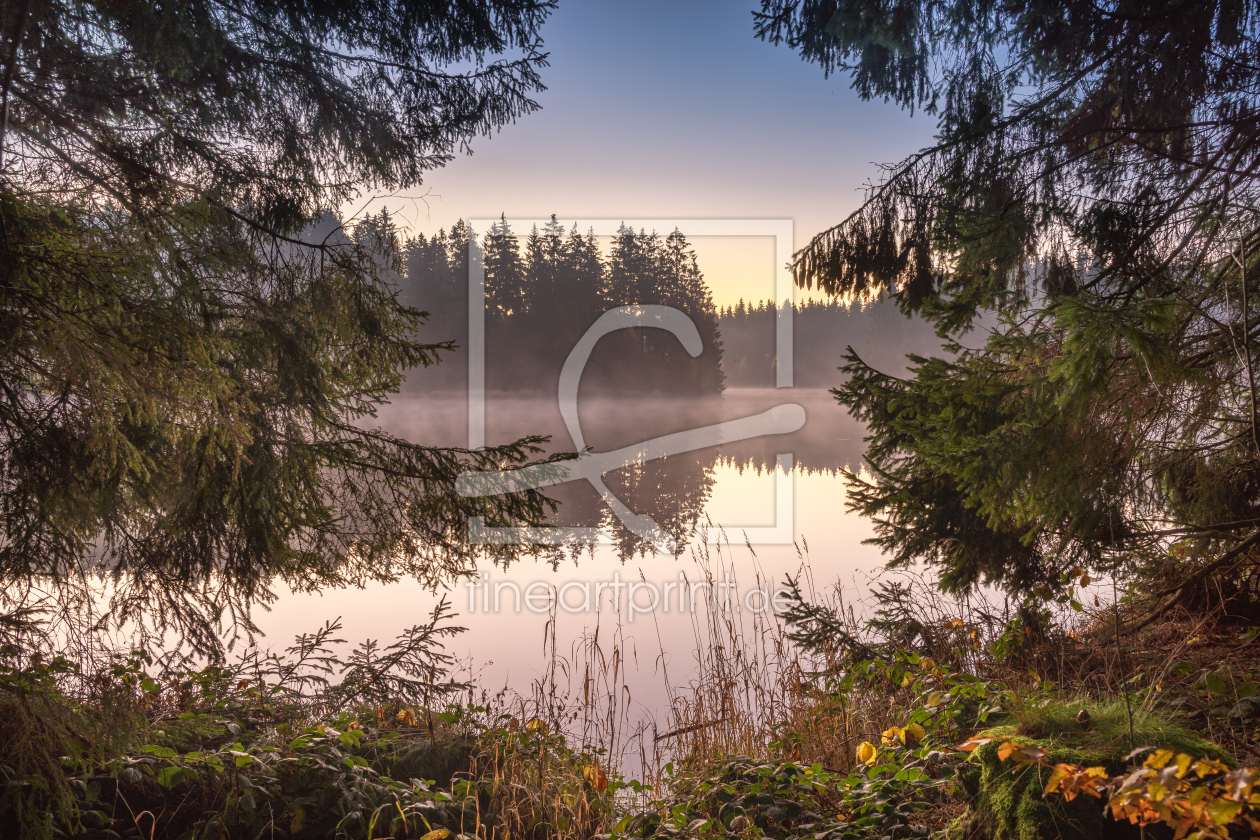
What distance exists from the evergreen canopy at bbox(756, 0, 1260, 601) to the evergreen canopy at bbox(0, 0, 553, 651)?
105 inches

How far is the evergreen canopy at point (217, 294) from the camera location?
280cm

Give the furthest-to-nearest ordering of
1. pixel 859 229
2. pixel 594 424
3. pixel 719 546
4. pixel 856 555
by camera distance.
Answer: pixel 594 424 → pixel 856 555 → pixel 719 546 → pixel 859 229

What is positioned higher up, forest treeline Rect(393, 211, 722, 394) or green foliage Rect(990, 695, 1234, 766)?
forest treeline Rect(393, 211, 722, 394)

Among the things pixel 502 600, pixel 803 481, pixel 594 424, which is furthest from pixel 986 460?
pixel 594 424

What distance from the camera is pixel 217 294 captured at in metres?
4.38

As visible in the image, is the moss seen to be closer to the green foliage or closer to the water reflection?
the green foliage

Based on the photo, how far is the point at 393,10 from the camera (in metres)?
4.58

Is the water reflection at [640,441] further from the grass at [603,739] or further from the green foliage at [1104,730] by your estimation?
the green foliage at [1104,730]

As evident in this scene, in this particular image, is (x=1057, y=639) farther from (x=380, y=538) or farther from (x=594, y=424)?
(x=594, y=424)

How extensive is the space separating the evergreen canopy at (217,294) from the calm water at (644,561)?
4.17 ft

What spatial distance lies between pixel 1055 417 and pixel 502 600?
19.4 feet

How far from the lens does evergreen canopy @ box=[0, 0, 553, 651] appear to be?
9.18 ft

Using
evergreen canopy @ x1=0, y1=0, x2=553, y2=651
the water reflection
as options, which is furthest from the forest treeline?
evergreen canopy @ x1=0, y1=0, x2=553, y2=651

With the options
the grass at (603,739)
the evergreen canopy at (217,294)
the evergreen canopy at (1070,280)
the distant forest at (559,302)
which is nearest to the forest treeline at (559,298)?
the distant forest at (559,302)
